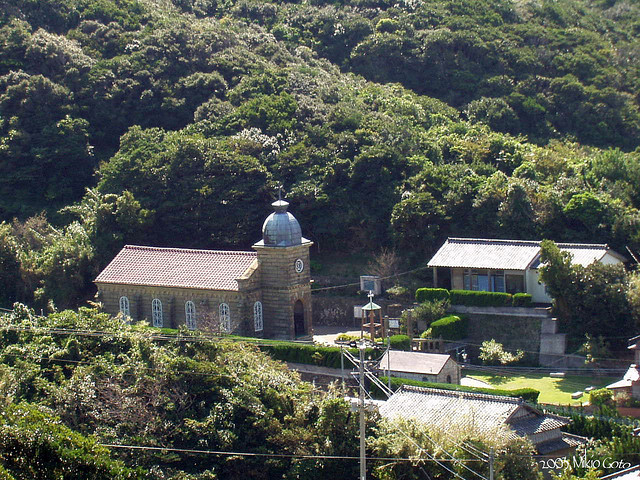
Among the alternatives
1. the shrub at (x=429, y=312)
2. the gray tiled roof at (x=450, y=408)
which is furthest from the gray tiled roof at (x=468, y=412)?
the shrub at (x=429, y=312)

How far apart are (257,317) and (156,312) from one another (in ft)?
18.7

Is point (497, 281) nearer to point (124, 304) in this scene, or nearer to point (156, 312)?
point (156, 312)

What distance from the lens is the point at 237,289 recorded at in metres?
51.2

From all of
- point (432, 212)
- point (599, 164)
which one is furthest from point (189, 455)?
point (599, 164)

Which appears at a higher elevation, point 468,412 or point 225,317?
point 225,317

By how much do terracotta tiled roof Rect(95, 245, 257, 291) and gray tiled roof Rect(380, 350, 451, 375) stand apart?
922cm

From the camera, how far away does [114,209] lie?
209ft

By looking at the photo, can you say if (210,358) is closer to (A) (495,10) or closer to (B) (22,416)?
(B) (22,416)

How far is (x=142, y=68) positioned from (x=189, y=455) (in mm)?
44893

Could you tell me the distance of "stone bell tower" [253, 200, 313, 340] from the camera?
5188 centimetres

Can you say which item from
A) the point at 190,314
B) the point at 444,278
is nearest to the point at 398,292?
the point at 444,278

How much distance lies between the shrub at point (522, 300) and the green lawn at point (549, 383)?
15.0ft

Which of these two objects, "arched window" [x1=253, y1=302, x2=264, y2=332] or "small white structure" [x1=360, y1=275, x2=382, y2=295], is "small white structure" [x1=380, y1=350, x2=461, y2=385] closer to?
"arched window" [x1=253, y1=302, x2=264, y2=332]

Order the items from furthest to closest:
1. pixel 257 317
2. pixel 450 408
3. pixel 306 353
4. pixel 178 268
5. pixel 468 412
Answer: pixel 178 268 < pixel 257 317 < pixel 306 353 < pixel 450 408 < pixel 468 412
